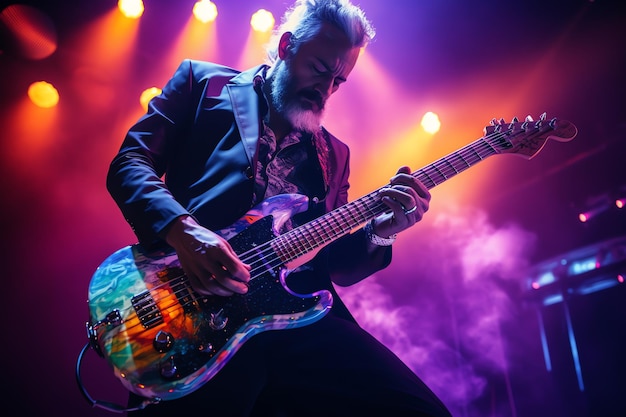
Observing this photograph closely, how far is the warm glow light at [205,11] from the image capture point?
4.68 meters

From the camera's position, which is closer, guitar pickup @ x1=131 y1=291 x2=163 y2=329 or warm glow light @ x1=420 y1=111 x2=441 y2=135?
guitar pickup @ x1=131 y1=291 x2=163 y2=329

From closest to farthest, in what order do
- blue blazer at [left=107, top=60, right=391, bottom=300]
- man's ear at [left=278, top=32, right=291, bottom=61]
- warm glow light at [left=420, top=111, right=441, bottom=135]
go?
blue blazer at [left=107, top=60, right=391, bottom=300] → man's ear at [left=278, top=32, right=291, bottom=61] → warm glow light at [left=420, top=111, right=441, bottom=135]

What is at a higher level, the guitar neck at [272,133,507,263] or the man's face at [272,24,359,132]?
the man's face at [272,24,359,132]

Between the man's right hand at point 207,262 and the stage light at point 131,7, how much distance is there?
4072mm

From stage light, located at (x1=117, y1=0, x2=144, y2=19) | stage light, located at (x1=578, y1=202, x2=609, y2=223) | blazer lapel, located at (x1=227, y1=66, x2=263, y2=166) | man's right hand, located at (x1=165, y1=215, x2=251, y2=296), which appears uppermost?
stage light, located at (x1=117, y1=0, x2=144, y2=19)

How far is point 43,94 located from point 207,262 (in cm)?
392

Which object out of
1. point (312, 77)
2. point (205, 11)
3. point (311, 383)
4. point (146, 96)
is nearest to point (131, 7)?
point (205, 11)

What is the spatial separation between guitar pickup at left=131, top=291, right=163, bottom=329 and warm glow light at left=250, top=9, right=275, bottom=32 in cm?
430

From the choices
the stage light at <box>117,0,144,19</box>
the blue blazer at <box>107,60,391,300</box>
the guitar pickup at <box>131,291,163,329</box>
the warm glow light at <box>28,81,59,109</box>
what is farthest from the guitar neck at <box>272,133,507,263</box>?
the stage light at <box>117,0,144,19</box>

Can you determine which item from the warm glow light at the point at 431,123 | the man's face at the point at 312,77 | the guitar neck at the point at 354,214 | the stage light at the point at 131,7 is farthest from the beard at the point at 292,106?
the warm glow light at the point at 431,123

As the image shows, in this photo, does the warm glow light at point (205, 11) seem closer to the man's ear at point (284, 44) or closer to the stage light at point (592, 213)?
the man's ear at point (284, 44)

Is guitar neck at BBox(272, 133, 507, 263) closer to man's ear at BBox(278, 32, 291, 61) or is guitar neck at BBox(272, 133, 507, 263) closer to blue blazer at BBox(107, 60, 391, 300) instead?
blue blazer at BBox(107, 60, 391, 300)

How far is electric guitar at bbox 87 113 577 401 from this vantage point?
4.57ft

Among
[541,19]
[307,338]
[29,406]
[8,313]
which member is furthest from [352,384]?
[541,19]
